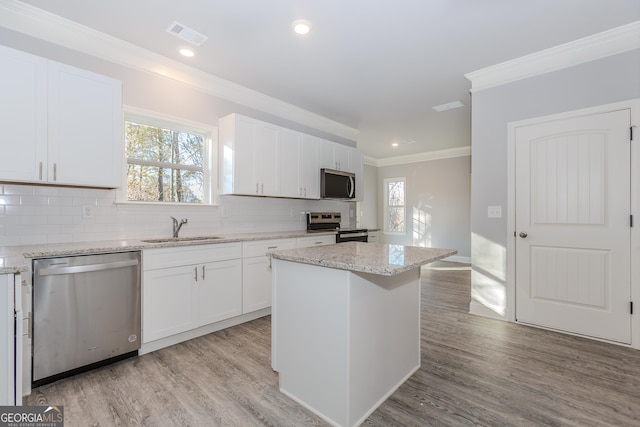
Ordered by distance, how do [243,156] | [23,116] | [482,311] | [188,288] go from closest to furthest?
[23,116] → [188,288] → [482,311] → [243,156]

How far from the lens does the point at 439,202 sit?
7.38m

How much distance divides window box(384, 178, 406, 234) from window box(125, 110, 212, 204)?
5706 millimetres

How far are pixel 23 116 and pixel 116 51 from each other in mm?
1032

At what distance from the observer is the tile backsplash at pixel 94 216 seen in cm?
230

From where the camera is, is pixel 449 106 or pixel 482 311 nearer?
pixel 482 311

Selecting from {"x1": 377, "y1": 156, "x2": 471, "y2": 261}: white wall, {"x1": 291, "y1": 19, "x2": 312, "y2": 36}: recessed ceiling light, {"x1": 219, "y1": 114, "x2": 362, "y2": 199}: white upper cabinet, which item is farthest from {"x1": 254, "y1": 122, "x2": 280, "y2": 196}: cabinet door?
{"x1": 377, "y1": 156, "x2": 471, "y2": 261}: white wall

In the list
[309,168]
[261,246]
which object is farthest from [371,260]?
[309,168]

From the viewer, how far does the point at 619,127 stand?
8.70 ft

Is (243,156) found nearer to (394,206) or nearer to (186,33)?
(186,33)

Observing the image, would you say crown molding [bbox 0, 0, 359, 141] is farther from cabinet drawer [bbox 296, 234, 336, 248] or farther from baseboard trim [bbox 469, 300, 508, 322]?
baseboard trim [bbox 469, 300, 508, 322]

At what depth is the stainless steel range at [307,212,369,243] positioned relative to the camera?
4367 millimetres

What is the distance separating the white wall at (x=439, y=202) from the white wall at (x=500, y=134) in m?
3.83

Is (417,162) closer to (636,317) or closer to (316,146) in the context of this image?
(316,146)

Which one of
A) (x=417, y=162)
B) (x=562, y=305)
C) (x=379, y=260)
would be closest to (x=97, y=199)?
(x=379, y=260)
